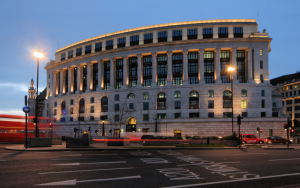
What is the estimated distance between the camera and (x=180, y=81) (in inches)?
2564

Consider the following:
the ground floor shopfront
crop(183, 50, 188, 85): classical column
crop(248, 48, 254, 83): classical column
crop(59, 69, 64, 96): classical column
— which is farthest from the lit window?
crop(59, 69, 64, 96): classical column

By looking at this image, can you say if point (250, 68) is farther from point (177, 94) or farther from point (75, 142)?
point (75, 142)

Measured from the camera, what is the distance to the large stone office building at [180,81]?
192ft

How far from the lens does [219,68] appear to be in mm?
61656

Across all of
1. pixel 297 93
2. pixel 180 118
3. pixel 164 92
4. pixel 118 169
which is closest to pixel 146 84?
pixel 164 92

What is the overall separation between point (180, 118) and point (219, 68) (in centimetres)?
1754

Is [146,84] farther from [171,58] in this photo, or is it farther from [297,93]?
[297,93]

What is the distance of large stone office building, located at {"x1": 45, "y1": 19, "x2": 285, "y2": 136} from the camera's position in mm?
58594

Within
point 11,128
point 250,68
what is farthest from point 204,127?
point 11,128

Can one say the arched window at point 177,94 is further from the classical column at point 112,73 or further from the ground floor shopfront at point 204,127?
the classical column at point 112,73

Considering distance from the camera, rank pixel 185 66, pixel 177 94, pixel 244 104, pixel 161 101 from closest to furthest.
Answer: pixel 244 104
pixel 177 94
pixel 161 101
pixel 185 66

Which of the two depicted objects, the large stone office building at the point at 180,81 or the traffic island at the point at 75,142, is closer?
the traffic island at the point at 75,142

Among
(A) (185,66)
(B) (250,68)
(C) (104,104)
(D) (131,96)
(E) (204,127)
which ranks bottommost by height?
(E) (204,127)

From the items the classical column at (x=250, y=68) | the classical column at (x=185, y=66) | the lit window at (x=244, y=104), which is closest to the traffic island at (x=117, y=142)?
the classical column at (x=185, y=66)
